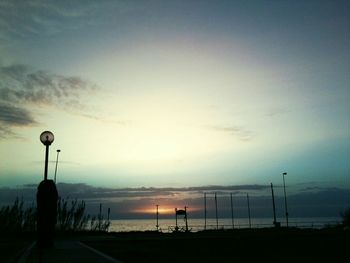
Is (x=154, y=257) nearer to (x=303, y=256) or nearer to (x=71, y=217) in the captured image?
(x=303, y=256)

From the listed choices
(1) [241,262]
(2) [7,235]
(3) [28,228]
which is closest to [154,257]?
(1) [241,262]

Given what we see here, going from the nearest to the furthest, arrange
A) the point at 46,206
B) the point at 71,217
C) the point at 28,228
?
the point at 46,206 < the point at 28,228 < the point at 71,217

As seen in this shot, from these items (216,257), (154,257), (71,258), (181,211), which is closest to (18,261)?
(71,258)

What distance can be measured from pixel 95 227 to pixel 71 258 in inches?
2109

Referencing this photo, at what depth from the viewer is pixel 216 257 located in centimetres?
2283

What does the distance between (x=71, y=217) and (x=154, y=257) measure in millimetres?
48449

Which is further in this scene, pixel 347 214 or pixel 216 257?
pixel 347 214

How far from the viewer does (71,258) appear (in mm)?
21203

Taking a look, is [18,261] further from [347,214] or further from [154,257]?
[347,214]

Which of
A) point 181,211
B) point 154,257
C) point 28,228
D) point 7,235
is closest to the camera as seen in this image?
point 154,257

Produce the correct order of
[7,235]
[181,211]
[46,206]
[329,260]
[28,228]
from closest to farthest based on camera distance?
[46,206], [329,260], [7,235], [28,228], [181,211]

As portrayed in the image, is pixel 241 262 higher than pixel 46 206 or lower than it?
lower

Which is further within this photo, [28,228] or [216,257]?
[28,228]

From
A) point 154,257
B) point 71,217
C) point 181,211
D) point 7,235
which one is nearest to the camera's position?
point 154,257
